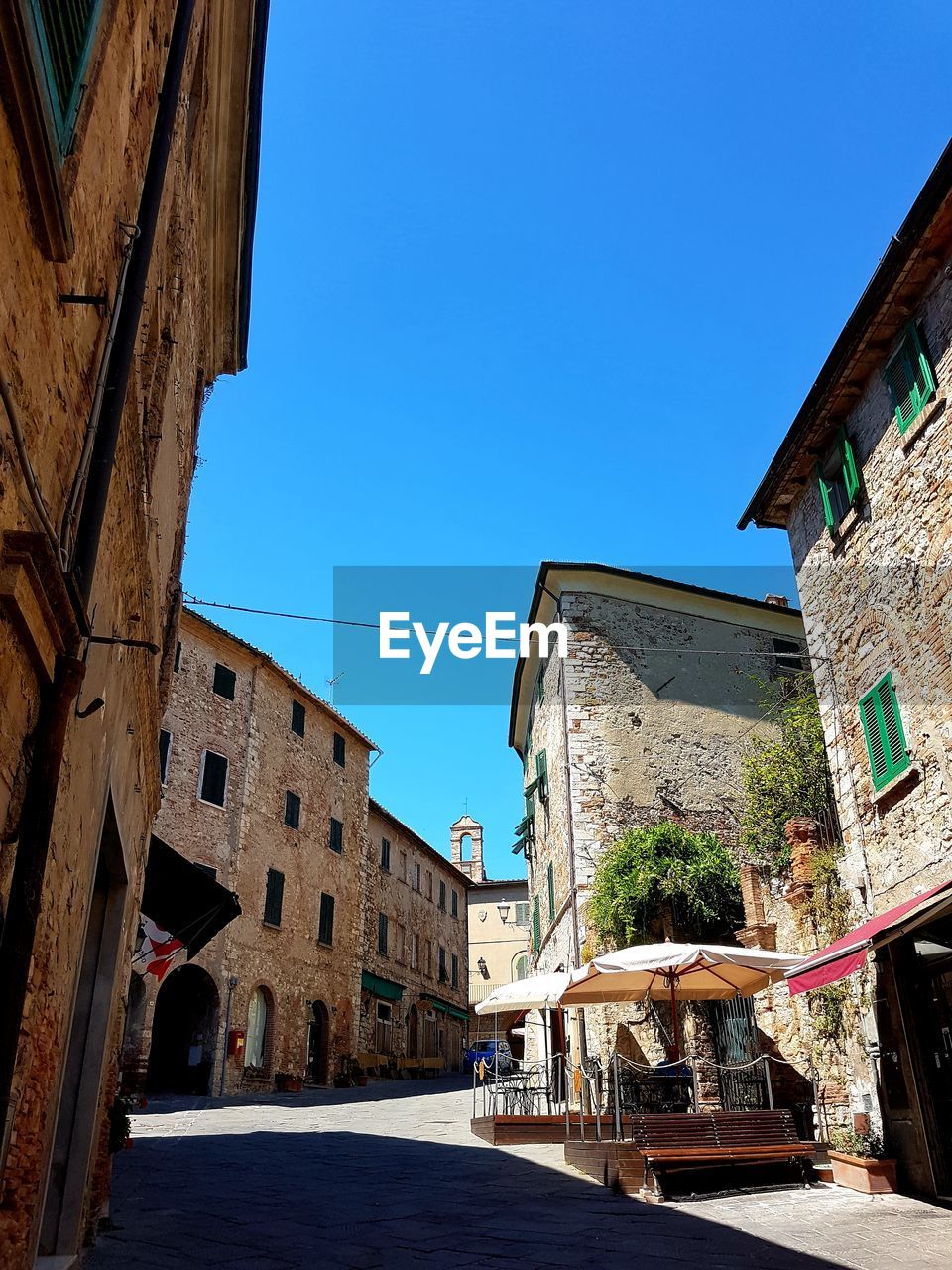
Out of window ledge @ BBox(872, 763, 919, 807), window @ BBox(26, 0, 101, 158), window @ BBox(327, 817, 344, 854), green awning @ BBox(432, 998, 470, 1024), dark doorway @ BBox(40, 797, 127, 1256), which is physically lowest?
dark doorway @ BBox(40, 797, 127, 1256)

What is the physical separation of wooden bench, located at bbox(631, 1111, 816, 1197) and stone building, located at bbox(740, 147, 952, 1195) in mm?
826

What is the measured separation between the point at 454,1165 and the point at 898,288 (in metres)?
9.81

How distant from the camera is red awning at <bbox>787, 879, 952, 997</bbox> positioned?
7113mm

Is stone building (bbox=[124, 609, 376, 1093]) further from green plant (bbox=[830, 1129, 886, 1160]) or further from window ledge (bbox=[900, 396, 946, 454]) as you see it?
window ledge (bbox=[900, 396, 946, 454])

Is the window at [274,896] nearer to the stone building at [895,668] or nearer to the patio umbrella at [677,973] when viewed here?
the patio umbrella at [677,973]

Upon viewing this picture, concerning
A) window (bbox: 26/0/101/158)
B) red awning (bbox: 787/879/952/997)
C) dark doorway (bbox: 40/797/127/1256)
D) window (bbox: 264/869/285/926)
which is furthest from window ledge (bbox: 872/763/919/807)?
window (bbox: 264/869/285/926)

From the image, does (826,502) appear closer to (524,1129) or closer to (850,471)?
(850,471)

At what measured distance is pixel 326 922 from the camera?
26.3 metres

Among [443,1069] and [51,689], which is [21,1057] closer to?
[51,689]

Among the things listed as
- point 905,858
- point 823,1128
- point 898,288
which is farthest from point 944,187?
point 823,1128

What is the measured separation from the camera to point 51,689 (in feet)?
9.98

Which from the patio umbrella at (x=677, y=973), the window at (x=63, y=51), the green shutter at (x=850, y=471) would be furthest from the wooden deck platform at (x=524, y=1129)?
the window at (x=63, y=51)

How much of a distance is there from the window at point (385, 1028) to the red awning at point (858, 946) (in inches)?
912

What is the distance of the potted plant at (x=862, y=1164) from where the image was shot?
8.05 meters
